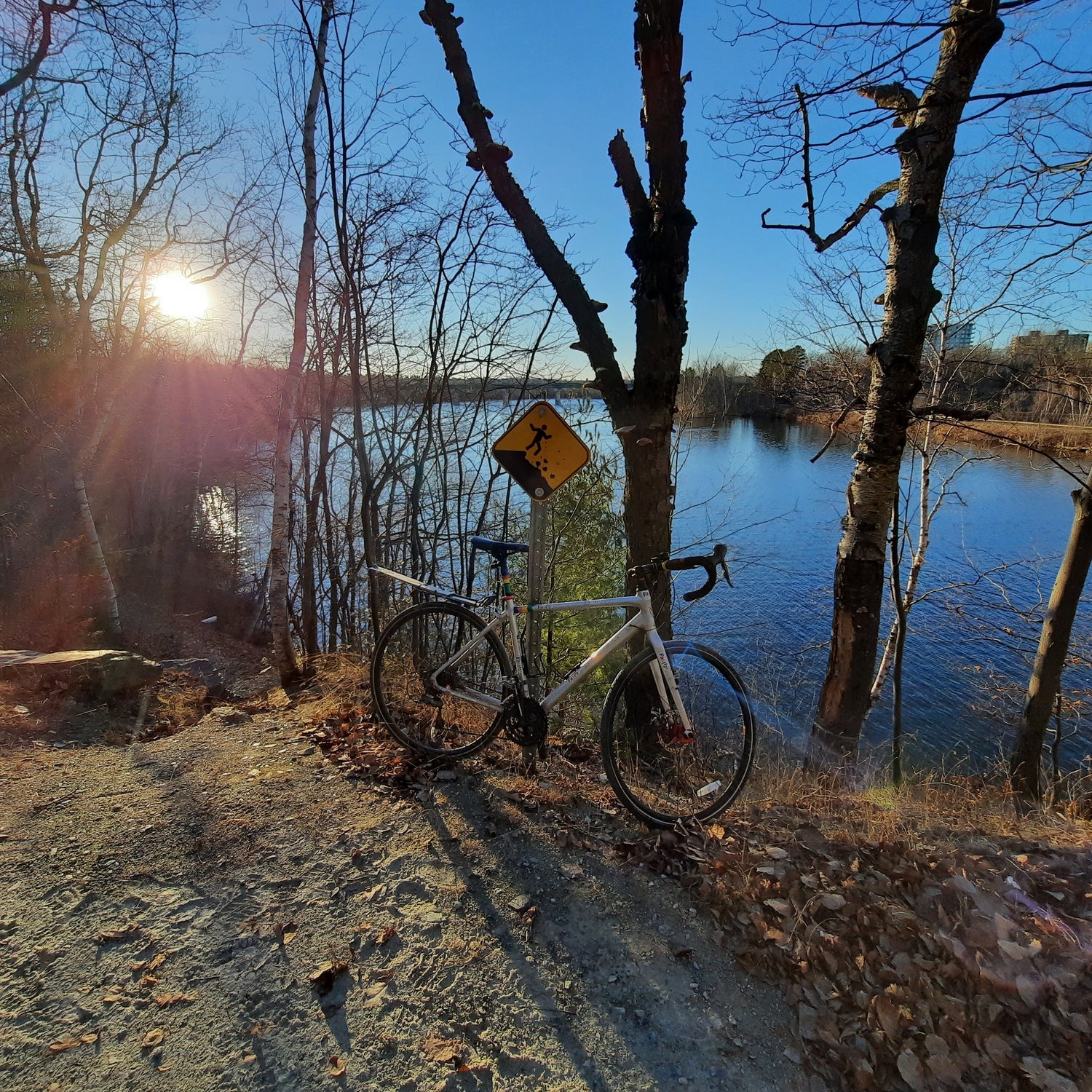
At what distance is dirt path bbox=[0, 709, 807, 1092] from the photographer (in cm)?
179

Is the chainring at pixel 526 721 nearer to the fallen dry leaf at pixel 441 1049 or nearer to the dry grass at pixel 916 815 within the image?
the dry grass at pixel 916 815

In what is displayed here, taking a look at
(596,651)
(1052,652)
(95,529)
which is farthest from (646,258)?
(95,529)

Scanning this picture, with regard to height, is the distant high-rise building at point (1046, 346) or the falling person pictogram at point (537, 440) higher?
the distant high-rise building at point (1046, 346)

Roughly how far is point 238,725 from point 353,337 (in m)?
5.06

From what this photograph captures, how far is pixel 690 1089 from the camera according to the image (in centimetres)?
175

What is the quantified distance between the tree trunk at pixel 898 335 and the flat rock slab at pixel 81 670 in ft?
20.0

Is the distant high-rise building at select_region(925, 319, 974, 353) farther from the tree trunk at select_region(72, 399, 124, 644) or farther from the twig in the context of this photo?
the tree trunk at select_region(72, 399, 124, 644)

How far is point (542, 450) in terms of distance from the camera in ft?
9.87

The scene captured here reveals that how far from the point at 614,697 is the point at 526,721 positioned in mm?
569

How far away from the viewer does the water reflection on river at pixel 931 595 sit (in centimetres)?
1020

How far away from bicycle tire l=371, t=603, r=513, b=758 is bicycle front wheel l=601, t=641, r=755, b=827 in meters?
0.67

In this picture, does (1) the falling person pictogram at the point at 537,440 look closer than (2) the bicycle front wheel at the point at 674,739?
No

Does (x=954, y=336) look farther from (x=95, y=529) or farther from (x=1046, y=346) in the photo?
(x=95, y=529)

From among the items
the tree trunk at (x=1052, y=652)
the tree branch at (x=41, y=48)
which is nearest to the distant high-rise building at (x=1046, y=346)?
the tree trunk at (x=1052, y=652)
